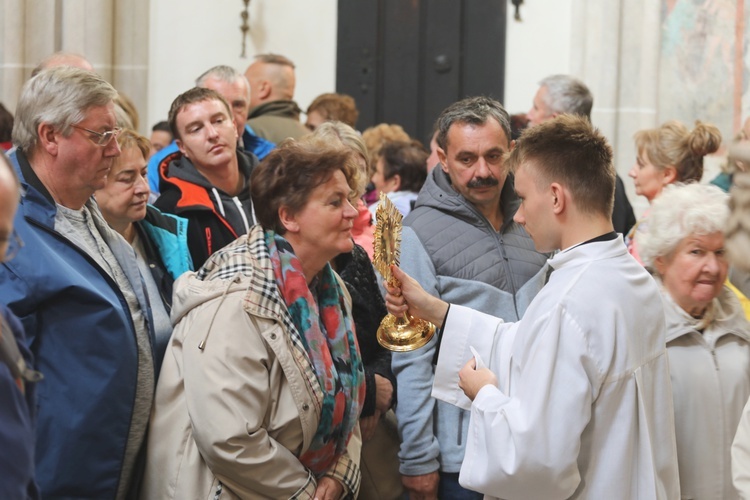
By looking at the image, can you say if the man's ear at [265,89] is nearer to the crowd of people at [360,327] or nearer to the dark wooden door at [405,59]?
the dark wooden door at [405,59]

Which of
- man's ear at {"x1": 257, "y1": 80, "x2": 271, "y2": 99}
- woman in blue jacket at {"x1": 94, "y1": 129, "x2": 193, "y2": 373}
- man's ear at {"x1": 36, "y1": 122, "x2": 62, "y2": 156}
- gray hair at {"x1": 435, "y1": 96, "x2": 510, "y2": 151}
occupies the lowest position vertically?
woman in blue jacket at {"x1": 94, "y1": 129, "x2": 193, "y2": 373}

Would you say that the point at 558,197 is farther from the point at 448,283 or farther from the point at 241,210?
the point at 241,210

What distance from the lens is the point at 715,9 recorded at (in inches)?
302

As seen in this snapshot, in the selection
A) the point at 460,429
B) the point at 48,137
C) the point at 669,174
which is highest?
the point at 48,137

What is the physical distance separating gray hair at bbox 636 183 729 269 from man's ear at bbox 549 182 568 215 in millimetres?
915

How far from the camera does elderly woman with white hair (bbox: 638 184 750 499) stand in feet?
12.3

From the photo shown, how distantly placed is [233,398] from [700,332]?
5.47 ft

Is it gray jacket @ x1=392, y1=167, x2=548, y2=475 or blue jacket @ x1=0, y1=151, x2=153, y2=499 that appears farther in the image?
gray jacket @ x1=392, y1=167, x2=548, y2=475

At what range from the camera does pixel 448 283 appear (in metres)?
3.94

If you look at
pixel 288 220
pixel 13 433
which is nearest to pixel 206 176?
pixel 288 220

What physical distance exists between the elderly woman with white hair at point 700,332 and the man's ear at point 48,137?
2018 millimetres

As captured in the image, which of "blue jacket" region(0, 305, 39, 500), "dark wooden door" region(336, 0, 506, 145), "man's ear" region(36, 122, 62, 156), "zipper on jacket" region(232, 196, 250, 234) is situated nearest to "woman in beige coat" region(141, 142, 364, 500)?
"man's ear" region(36, 122, 62, 156)

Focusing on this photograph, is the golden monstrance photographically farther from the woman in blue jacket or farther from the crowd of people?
the woman in blue jacket

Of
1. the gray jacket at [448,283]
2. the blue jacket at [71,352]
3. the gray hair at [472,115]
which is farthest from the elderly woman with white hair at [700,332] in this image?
the blue jacket at [71,352]
